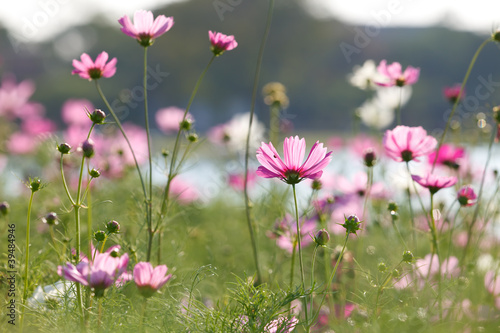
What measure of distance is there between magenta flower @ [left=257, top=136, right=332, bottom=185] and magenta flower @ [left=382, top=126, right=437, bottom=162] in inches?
8.0

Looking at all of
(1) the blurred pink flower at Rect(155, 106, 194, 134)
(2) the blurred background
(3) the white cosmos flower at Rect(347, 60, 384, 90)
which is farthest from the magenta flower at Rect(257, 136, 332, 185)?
(2) the blurred background

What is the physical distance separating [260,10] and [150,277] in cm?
1263

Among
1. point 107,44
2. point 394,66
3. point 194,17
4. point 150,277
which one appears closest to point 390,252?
point 394,66

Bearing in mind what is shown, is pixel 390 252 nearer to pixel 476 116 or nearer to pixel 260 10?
pixel 476 116

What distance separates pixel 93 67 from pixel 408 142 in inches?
20.5

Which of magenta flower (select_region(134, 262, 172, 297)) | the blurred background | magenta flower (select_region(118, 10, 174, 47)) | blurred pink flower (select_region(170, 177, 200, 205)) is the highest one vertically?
the blurred background

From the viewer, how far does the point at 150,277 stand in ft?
2.29

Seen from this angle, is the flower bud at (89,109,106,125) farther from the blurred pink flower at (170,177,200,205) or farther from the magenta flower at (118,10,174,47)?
the blurred pink flower at (170,177,200,205)

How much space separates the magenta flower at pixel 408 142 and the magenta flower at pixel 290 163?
0.20 m

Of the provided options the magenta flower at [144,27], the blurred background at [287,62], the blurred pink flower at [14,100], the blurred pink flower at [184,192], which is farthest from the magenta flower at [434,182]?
the blurred background at [287,62]

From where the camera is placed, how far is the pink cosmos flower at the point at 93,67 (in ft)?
2.95

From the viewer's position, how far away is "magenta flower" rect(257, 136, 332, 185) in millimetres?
752

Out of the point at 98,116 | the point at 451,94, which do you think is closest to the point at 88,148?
the point at 98,116

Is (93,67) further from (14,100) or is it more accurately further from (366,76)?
(14,100)
